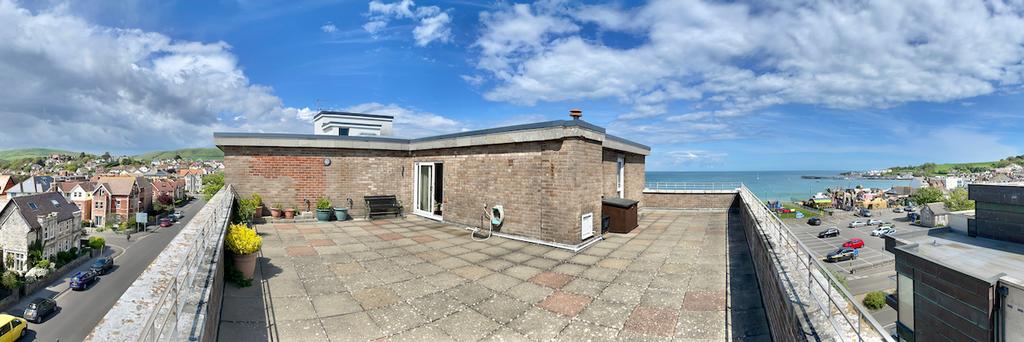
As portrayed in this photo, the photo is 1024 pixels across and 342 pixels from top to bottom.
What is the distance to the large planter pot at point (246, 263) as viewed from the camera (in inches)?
190

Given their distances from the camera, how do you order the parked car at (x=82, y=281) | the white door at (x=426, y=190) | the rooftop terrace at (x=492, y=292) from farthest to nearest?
the parked car at (x=82, y=281) → the white door at (x=426, y=190) → the rooftop terrace at (x=492, y=292)

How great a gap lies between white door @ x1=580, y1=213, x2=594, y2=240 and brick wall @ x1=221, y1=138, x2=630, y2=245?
150 millimetres

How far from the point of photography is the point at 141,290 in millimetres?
2400

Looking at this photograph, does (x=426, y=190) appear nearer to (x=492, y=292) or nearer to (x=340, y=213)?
(x=340, y=213)

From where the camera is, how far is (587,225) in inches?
313

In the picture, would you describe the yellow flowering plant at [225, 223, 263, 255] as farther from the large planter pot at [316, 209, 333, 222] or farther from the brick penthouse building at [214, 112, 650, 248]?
the large planter pot at [316, 209, 333, 222]

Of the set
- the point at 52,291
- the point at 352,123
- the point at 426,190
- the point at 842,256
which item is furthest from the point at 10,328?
the point at 842,256

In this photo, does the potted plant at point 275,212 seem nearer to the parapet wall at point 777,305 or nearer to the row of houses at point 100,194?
the parapet wall at point 777,305

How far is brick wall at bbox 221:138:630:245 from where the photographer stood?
25.3 ft

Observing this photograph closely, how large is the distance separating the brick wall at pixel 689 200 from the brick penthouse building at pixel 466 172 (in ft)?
5.03

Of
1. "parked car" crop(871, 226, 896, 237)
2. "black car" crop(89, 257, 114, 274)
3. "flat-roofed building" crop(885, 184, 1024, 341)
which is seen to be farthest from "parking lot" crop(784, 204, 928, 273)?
"black car" crop(89, 257, 114, 274)

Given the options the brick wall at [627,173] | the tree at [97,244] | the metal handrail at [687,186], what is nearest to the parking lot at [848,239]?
the metal handrail at [687,186]

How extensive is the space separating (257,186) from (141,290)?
9442 millimetres

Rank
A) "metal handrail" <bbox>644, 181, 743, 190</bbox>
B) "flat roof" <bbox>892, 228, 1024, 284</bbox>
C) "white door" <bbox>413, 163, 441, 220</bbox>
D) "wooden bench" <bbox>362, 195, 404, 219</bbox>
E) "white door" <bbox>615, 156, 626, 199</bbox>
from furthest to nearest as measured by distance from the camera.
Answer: "metal handrail" <bbox>644, 181, 743, 190</bbox>
"white door" <bbox>615, 156, 626, 199</bbox>
"flat roof" <bbox>892, 228, 1024, 284</bbox>
"white door" <bbox>413, 163, 441, 220</bbox>
"wooden bench" <bbox>362, 195, 404, 219</bbox>
